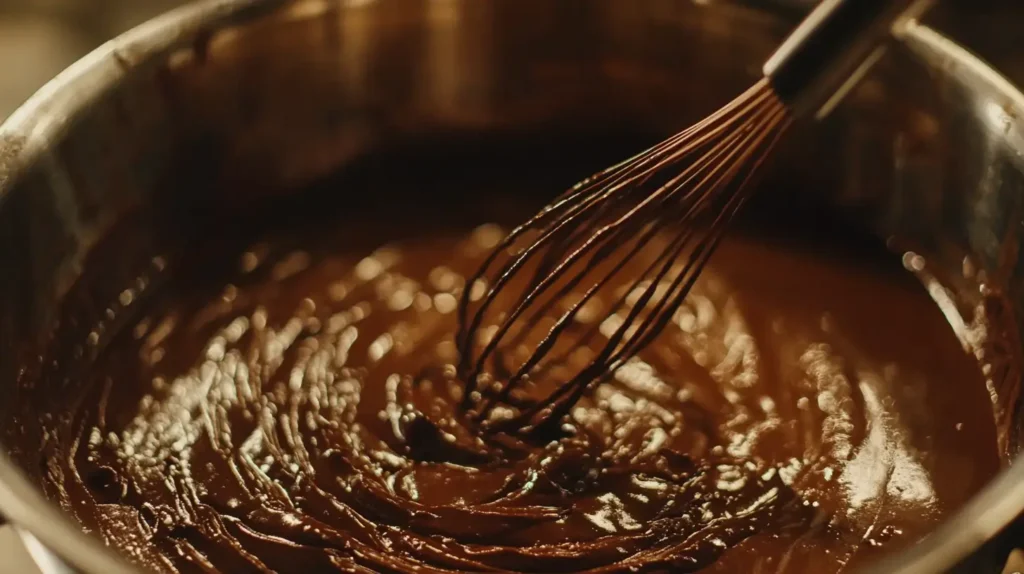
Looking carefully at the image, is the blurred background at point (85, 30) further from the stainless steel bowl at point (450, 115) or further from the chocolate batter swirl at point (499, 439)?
the chocolate batter swirl at point (499, 439)

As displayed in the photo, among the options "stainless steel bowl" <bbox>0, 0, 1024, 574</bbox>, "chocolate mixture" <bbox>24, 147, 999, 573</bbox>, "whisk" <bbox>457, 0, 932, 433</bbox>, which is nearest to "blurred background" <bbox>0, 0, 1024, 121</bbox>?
"stainless steel bowl" <bbox>0, 0, 1024, 574</bbox>

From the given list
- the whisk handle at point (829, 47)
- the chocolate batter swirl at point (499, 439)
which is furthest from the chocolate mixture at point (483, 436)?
the whisk handle at point (829, 47)

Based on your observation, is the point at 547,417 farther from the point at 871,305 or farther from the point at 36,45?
the point at 36,45

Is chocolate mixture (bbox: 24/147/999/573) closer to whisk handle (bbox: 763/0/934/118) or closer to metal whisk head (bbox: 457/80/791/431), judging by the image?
metal whisk head (bbox: 457/80/791/431)

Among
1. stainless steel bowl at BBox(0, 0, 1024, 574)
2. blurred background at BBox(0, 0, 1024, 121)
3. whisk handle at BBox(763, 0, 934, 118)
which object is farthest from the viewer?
blurred background at BBox(0, 0, 1024, 121)

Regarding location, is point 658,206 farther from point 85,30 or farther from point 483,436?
point 85,30

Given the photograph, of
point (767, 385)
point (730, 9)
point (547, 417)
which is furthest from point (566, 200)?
point (730, 9)

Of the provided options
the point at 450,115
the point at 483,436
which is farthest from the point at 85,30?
the point at 483,436
